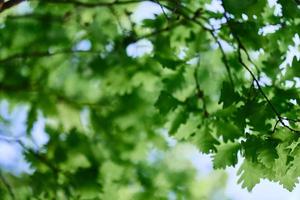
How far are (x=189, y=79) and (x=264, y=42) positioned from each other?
53cm

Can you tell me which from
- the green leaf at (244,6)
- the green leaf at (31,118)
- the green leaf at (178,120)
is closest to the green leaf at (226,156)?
the green leaf at (178,120)

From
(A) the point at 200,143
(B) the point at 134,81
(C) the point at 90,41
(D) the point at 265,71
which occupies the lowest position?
(A) the point at 200,143

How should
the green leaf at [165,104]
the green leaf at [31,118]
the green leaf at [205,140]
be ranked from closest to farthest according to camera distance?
the green leaf at [205,140], the green leaf at [165,104], the green leaf at [31,118]

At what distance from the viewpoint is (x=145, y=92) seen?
12.8 feet

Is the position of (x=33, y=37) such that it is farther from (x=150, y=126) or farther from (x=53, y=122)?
(x=150, y=126)

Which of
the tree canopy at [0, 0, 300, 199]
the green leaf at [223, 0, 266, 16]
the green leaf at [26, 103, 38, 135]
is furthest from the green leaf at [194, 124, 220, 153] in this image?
the green leaf at [26, 103, 38, 135]

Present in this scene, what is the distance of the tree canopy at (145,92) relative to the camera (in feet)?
7.75

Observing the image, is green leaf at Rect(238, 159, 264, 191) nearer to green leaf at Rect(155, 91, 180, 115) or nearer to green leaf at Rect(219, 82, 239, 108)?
green leaf at Rect(219, 82, 239, 108)

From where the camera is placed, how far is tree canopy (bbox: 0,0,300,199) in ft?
7.75

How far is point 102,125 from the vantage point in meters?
4.00

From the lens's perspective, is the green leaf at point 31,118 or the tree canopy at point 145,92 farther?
the green leaf at point 31,118

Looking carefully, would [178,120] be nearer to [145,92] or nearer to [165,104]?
[165,104]

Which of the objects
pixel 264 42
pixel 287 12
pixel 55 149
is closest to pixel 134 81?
pixel 55 149

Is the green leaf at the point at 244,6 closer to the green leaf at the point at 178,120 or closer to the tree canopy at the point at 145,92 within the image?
the tree canopy at the point at 145,92
